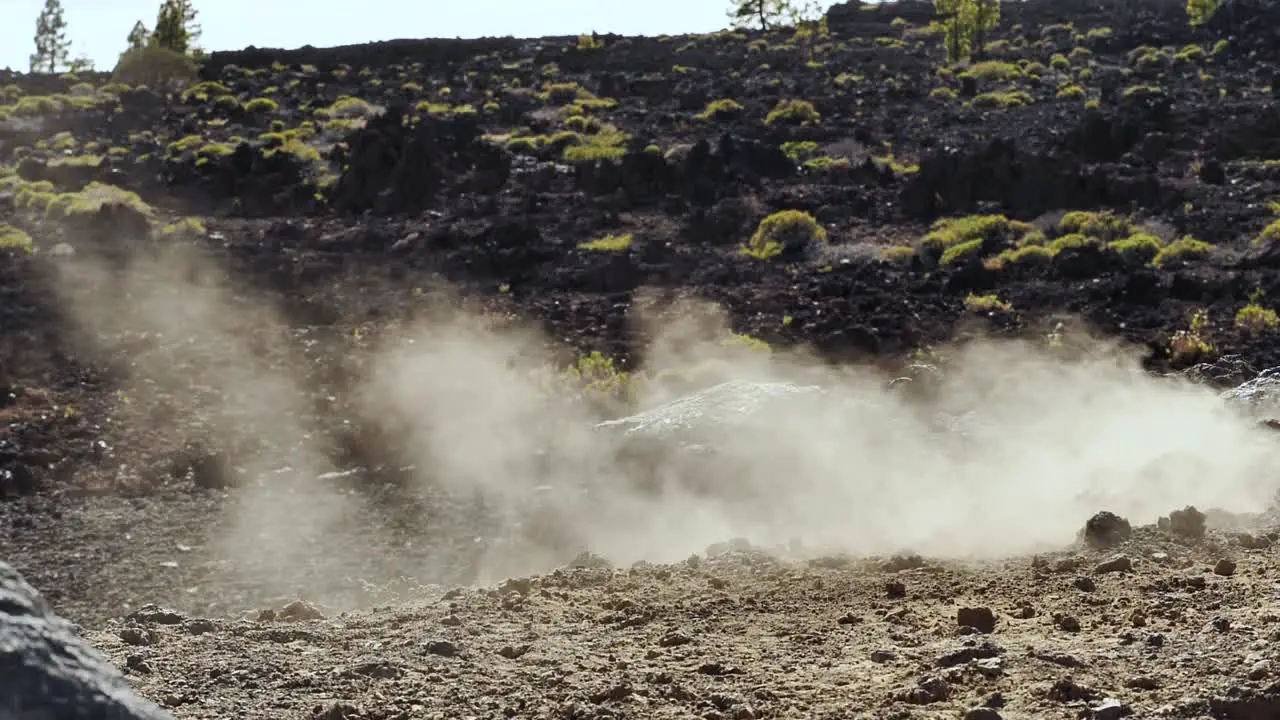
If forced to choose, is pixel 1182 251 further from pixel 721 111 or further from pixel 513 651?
pixel 721 111

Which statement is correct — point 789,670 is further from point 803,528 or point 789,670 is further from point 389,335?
point 389,335

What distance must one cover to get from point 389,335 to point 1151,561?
1672 cm

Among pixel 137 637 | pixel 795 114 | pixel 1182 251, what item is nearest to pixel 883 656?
pixel 137 637

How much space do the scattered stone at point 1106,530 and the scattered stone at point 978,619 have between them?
201cm

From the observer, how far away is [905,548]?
1008 centimetres

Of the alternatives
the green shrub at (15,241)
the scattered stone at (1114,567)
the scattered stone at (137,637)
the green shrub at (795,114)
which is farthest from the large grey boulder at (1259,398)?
the green shrub at (795,114)

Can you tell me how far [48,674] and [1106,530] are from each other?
21.9ft

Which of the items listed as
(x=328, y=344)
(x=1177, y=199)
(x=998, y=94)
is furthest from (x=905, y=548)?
(x=998, y=94)

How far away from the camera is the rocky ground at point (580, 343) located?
6562 millimetres

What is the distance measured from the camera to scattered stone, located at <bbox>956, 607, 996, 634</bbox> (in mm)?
6914

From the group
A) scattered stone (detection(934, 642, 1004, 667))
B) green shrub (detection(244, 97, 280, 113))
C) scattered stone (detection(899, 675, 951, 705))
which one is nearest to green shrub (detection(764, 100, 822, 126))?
green shrub (detection(244, 97, 280, 113))

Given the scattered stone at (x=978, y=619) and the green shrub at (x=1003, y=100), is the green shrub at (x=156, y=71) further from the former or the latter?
the scattered stone at (x=978, y=619)

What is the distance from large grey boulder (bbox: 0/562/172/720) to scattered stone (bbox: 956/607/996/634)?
412 centimetres

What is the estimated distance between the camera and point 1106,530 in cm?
877
